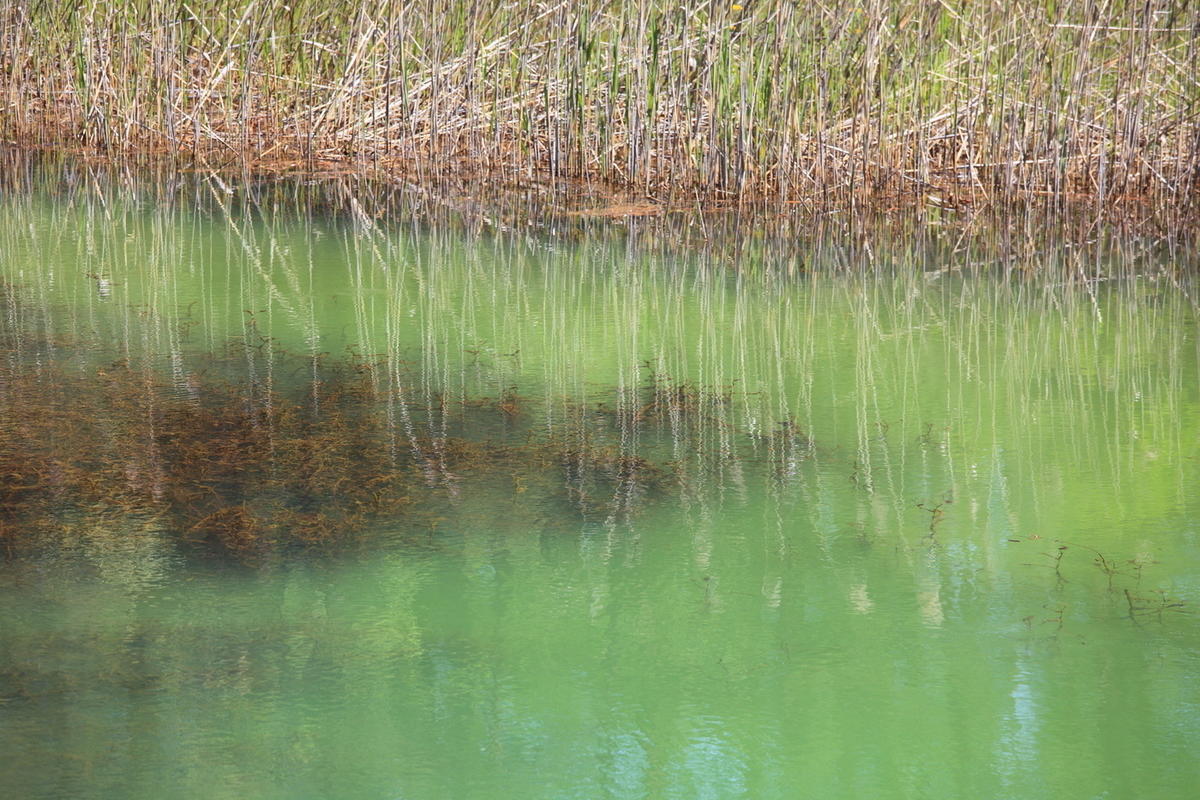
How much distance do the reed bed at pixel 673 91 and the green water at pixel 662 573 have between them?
1.42 meters

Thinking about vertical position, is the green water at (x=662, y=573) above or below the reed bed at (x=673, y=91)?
below

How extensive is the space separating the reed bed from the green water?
1424 millimetres

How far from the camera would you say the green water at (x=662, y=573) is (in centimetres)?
156

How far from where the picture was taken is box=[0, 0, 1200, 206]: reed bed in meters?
5.12

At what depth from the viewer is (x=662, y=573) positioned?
6.73ft

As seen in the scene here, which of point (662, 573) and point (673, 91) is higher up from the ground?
point (673, 91)

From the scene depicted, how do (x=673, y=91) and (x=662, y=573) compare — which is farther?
(x=673, y=91)

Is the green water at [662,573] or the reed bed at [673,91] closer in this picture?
the green water at [662,573]

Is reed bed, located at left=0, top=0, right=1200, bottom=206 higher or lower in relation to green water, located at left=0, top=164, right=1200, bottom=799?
higher

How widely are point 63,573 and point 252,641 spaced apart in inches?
14.3

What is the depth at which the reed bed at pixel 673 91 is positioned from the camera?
201 inches

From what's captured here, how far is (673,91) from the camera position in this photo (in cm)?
534

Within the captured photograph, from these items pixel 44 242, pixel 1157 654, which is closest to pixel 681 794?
pixel 1157 654

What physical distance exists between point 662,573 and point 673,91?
359cm
